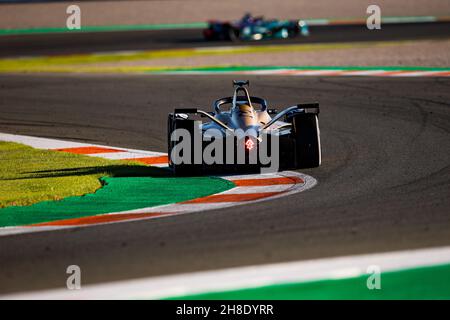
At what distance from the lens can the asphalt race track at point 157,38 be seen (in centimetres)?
3042

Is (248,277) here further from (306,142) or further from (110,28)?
(110,28)

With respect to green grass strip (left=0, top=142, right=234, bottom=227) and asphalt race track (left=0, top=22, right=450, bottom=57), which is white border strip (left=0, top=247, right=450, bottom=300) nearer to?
green grass strip (left=0, top=142, right=234, bottom=227)

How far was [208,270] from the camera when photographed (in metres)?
7.00

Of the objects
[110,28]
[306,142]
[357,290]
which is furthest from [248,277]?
[110,28]

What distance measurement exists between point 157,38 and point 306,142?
23217 millimetres

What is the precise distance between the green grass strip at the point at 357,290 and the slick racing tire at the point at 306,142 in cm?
422

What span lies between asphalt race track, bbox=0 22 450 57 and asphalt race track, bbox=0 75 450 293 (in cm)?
1267

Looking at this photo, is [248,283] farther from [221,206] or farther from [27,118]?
[27,118]

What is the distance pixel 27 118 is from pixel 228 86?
14.3 feet

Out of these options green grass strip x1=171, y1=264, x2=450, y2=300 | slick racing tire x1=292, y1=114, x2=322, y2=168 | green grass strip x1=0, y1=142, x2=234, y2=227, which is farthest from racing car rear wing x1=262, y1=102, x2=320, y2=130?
green grass strip x1=171, y1=264, x2=450, y2=300

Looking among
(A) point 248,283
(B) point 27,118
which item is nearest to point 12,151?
(B) point 27,118

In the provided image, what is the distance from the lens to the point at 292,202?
9.12 meters

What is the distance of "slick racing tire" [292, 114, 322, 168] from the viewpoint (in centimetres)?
1094

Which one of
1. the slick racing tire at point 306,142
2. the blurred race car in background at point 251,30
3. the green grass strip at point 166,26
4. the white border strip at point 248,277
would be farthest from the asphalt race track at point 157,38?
the white border strip at point 248,277
